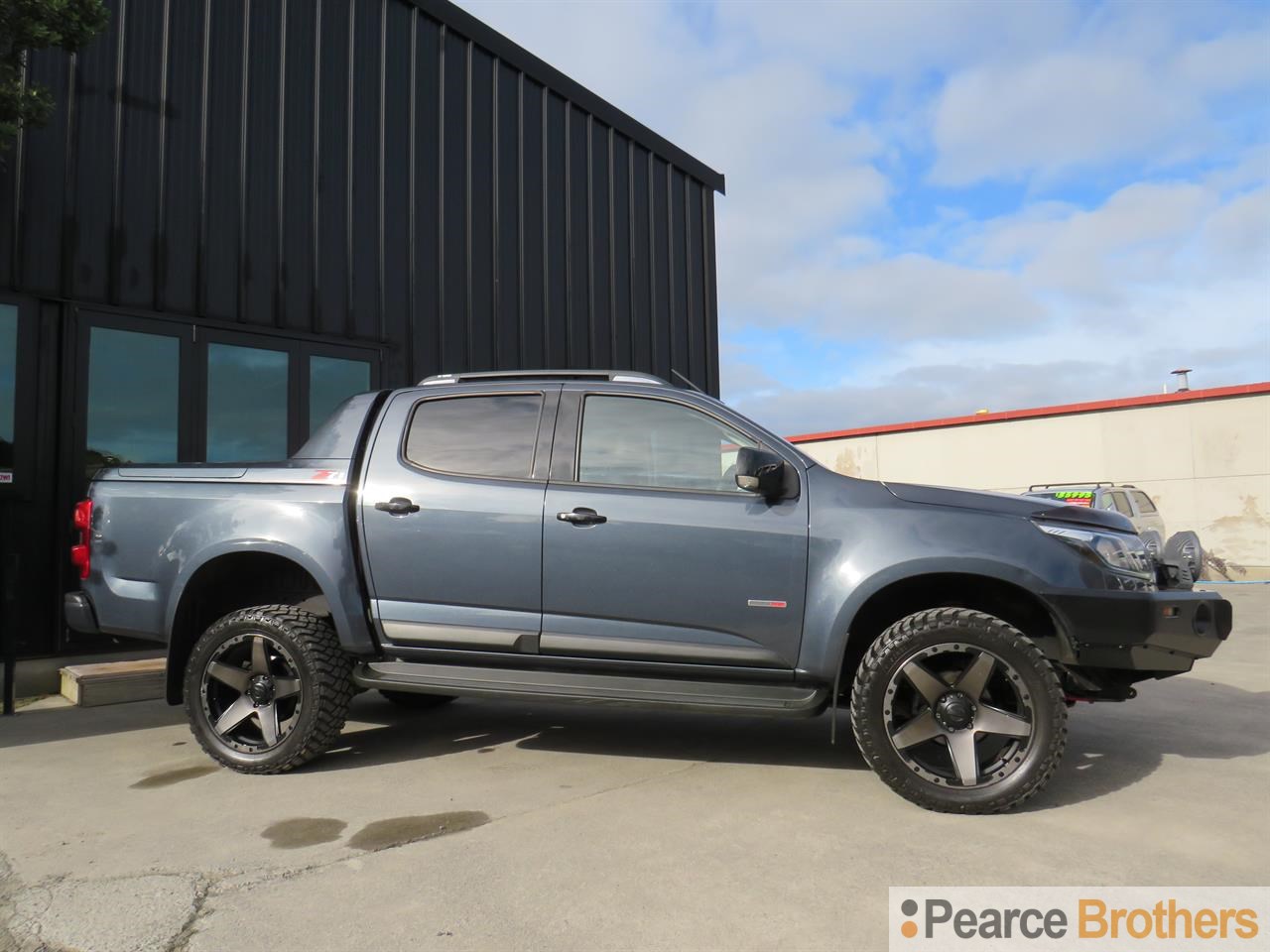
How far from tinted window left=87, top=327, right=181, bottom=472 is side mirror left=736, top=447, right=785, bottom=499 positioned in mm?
5325

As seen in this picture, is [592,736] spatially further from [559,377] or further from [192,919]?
[192,919]

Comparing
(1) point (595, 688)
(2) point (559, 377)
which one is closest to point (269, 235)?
(2) point (559, 377)

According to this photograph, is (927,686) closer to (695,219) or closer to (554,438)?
(554,438)

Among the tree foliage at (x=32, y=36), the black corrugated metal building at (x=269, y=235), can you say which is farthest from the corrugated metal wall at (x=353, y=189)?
the tree foliage at (x=32, y=36)

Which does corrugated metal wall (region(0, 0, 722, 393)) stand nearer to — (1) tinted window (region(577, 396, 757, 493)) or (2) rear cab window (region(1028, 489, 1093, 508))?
(1) tinted window (region(577, 396, 757, 493))

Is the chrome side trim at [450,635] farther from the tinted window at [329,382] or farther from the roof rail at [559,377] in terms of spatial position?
the tinted window at [329,382]

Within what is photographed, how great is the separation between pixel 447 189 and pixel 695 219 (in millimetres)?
4557

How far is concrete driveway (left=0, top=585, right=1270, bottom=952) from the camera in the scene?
262 centimetres

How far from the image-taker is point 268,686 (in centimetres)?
427

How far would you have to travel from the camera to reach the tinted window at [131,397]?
679 cm

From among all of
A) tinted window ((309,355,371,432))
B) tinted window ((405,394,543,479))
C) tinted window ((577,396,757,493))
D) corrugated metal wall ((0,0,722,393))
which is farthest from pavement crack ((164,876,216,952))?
tinted window ((309,355,371,432))

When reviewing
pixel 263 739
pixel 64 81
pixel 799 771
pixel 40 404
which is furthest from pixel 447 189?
pixel 799 771

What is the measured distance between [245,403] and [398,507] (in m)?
4.15

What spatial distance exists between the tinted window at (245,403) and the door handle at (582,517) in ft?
15.1
